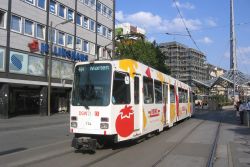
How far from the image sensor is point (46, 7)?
39625 millimetres

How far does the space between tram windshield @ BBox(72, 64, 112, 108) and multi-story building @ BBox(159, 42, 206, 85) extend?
58.5 m

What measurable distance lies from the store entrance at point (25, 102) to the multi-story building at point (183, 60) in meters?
35.0

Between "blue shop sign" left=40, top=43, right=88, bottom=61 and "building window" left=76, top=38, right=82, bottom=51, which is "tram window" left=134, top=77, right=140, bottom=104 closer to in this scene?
"blue shop sign" left=40, top=43, right=88, bottom=61

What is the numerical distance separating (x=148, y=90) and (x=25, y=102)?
85.4 ft

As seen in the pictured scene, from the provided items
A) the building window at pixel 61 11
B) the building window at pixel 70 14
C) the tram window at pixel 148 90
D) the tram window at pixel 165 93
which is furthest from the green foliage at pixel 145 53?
the tram window at pixel 148 90

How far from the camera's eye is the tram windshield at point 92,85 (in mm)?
12008

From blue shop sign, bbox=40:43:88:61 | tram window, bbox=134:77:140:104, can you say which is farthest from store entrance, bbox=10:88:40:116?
tram window, bbox=134:77:140:104

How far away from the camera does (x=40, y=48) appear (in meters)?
38.4

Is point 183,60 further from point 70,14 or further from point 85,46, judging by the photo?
point 70,14

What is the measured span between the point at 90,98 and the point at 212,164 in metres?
4.29

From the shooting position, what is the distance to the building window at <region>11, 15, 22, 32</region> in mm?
34438

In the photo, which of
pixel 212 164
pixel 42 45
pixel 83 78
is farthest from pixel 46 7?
pixel 212 164


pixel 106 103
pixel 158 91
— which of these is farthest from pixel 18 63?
pixel 106 103

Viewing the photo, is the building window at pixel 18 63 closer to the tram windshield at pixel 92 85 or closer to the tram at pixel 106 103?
the tram at pixel 106 103
